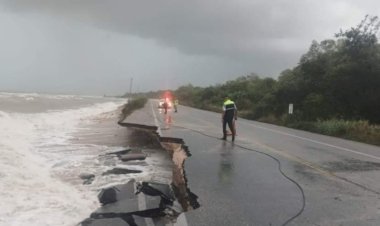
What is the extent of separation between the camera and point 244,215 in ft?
23.3

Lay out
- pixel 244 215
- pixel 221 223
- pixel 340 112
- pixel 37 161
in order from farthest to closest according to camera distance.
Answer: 1. pixel 340 112
2. pixel 37 161
3. pixel 244 215
4. pixel 221 223

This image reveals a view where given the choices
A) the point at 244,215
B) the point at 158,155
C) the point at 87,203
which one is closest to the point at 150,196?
the point at 87,203

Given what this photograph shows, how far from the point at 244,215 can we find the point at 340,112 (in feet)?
92.2

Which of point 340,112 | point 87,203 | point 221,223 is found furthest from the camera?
point 340,112

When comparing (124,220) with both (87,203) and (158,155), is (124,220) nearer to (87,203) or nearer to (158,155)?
(87,203)

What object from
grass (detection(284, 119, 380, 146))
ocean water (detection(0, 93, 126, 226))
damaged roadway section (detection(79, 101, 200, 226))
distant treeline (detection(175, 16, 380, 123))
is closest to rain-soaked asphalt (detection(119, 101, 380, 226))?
damaged roadway section (detection(79, 101, 200, 226))

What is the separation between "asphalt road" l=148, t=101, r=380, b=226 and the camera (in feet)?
23.2

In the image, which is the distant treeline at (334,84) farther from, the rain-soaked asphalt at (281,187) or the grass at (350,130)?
the rain-soaked asphalt at (281,187)

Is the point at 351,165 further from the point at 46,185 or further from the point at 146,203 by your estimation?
the point at 46,185

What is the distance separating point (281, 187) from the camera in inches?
367

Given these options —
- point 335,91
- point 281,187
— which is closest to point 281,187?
point 281,187

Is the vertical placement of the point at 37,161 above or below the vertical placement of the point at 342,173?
below

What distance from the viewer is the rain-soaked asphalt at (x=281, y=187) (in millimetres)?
7082

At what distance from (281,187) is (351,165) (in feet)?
14.0
